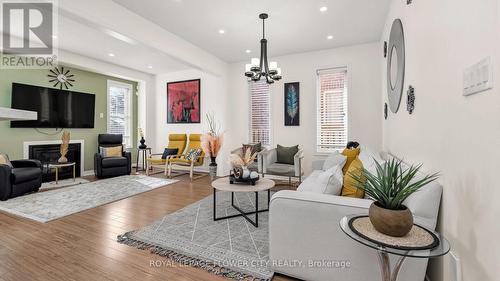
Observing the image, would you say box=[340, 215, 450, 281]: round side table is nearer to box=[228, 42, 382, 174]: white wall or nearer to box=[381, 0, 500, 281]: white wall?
box=[381, 0, 500, 281]: white wall

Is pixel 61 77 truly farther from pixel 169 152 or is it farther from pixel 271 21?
pixel 271 21

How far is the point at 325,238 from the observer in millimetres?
1450

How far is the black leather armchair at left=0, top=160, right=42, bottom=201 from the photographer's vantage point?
10.9 feet

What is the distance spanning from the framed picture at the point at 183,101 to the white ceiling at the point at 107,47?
495 millimetres

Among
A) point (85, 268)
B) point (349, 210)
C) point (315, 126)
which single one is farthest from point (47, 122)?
point (349, 210)

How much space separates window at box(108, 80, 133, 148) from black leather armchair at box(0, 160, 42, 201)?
2283 mm

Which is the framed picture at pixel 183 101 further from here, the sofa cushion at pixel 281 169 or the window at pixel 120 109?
the sofa cushion at pixel 281 169

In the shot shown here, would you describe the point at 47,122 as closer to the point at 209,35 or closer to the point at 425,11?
the point at 209,35

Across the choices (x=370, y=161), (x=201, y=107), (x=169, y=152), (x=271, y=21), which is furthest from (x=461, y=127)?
(x=169, y=152)

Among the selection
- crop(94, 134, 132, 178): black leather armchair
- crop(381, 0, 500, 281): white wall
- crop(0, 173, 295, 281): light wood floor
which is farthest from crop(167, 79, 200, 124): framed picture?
crop(381, 0, 500, 281): white wall

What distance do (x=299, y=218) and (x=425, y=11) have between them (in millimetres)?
1724

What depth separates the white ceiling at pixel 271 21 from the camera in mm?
3018

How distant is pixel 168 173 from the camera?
5.53 metres

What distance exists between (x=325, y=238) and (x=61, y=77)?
6224mm
